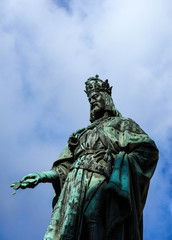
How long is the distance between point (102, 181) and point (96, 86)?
352cm

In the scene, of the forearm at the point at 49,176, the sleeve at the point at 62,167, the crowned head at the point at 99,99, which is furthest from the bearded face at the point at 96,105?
the forearm at the point at 49,176

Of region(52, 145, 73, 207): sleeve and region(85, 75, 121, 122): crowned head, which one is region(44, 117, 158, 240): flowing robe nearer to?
region(52, 145, 73, 207): sleeve

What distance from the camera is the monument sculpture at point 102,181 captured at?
7125 mm

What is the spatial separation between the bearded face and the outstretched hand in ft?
7.66

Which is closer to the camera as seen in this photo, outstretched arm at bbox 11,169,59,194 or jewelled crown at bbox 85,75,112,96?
outstretched arm at bbox 11,169,59,194

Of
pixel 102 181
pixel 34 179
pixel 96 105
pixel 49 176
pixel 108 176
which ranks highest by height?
pixel 96 105

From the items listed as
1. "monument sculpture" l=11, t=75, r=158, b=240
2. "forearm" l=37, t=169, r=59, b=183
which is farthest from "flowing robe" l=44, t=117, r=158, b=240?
"forearm" l=37, t=169, r=59, b=183

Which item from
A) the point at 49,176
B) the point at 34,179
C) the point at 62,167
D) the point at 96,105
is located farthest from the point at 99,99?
the point at 34,179

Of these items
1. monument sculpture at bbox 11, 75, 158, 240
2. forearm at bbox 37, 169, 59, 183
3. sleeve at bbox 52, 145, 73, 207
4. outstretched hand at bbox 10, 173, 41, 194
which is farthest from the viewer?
sleeve at bbox 52, 145, 73, 207

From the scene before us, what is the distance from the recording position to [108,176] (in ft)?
25.6

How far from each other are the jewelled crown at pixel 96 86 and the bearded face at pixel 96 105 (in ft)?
0.72

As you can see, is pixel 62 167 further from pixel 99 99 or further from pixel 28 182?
pixel 99 99

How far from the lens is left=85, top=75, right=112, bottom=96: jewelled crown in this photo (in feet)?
34.7

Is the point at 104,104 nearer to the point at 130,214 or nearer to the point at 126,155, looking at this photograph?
the point at 126,155
